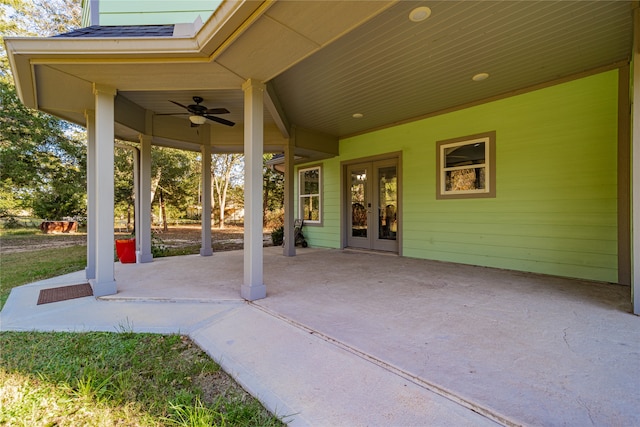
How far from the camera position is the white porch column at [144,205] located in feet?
17.5

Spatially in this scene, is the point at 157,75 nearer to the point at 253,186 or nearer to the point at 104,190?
the point at 104,190

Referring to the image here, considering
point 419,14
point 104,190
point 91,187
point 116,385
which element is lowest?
point 116,385

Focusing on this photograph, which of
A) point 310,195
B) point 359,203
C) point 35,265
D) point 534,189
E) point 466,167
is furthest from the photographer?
point 310,195

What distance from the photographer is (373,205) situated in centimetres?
655

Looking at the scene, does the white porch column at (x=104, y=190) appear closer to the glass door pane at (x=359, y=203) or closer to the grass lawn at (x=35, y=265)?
the grass lawn at (x=35, y=265)

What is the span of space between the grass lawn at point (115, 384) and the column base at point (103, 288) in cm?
96

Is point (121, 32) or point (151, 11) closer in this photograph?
point (121, 32)

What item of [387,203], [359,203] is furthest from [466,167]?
[359,203]

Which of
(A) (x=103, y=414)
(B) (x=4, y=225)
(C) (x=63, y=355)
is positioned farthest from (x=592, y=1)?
(B) (x=4, y=225)

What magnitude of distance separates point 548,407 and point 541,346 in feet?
2.52

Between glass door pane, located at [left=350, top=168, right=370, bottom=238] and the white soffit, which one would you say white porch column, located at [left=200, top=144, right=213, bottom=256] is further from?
glass door pane, located at [left=350, top=168, right=370, bottom=238]

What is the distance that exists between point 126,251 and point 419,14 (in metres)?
5.69

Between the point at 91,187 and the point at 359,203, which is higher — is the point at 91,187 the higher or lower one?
the higher one

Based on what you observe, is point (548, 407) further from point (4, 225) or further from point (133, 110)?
point (4, 225)
